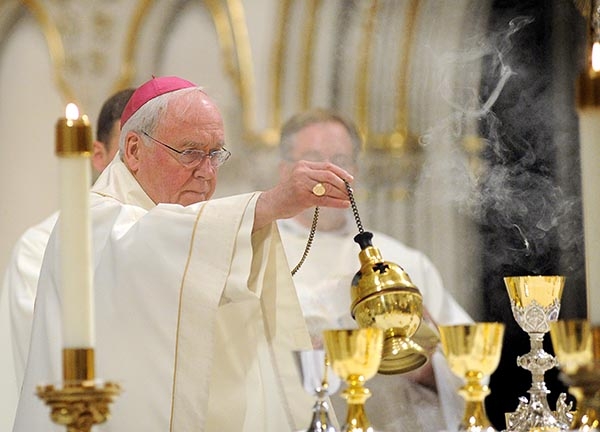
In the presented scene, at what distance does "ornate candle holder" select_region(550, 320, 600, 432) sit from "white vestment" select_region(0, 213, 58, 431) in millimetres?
2136

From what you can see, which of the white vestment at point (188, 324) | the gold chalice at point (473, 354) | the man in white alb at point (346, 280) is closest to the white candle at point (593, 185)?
the gold chalice at point (473, 354)

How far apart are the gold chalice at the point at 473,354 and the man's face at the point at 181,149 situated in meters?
1.19

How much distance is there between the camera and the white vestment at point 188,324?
2604mm

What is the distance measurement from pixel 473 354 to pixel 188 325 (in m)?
0.80

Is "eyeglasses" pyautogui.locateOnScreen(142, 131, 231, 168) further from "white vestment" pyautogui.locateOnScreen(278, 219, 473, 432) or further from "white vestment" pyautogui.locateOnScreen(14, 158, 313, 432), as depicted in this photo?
"white vestment" pyautogui.locateOnScreen(278, 219, 473, 432)

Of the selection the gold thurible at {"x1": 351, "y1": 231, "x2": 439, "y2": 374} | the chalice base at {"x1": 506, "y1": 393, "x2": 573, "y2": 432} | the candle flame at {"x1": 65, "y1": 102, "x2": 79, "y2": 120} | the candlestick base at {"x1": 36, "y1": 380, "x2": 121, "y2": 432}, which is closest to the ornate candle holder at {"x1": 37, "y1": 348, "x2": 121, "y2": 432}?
the candlestick base at {"x1": 36, "y1": 380, "x2": 121, "y2": 432}

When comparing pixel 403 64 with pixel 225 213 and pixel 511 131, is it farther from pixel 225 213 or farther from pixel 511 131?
pixel 225 213

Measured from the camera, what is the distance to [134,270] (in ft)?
8.82

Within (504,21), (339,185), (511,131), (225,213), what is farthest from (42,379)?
(504,21)

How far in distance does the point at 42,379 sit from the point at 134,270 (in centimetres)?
27

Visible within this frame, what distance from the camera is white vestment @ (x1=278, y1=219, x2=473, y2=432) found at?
4.07 meters

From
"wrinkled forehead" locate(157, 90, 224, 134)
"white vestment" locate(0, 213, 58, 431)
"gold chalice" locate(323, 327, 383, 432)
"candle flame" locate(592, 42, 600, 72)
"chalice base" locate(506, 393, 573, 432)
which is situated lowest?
"chalice base" locate(506, 393, 573, 432)

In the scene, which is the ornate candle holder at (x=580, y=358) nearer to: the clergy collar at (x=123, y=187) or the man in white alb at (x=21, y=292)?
the clergy collar at (x=123, y=187)

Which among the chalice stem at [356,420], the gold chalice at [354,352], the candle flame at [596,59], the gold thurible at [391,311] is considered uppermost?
the candle flame at [596,59]
